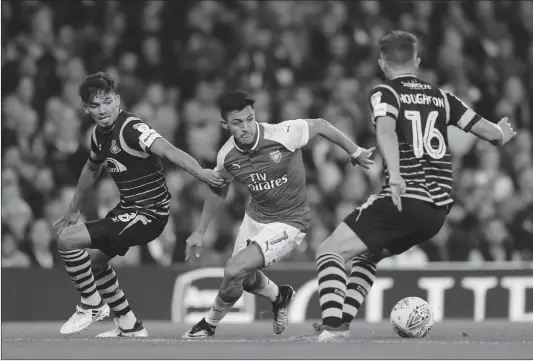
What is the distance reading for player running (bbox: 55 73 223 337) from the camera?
853 cm

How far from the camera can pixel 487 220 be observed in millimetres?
13281

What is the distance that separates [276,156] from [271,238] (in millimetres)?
563

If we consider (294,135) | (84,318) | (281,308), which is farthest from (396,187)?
(84,318)

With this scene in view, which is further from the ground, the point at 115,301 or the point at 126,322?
the point at 115,301

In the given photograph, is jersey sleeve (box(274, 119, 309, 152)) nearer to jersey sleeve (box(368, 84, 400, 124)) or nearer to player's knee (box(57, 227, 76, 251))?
jersey sleeve (box(368, 84, 400, 124))

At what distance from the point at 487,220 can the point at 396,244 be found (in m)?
5.50

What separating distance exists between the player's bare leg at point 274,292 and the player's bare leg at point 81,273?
104 centimetres

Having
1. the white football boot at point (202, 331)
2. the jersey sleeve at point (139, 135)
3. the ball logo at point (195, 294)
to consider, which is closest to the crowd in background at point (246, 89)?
the ball logo at point (195, 294)

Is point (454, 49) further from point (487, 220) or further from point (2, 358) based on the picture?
point (2, 358)

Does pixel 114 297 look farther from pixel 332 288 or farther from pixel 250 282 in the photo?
pixel 332 288

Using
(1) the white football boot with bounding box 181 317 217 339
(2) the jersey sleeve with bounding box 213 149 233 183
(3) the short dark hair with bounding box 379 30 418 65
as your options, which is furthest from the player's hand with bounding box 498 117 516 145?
(1) the white football boot with bounding box 181 317 217 339

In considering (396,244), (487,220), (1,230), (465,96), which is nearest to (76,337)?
(396,244)

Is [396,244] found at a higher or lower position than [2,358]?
higher

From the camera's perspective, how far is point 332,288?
7.87 metres
